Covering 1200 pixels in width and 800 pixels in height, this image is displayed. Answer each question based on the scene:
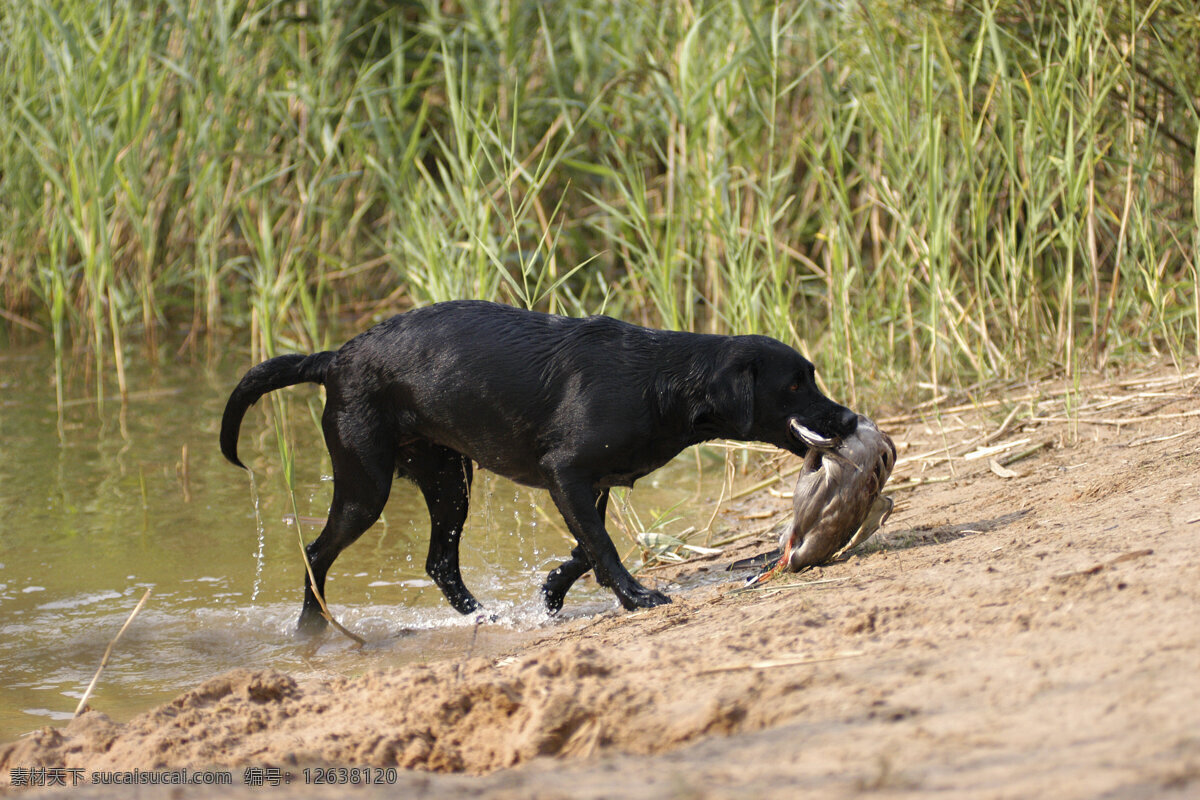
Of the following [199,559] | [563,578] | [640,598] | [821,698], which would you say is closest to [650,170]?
[199,559]

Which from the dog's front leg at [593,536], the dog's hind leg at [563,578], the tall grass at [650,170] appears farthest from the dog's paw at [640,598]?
the tall grass at [650,170]

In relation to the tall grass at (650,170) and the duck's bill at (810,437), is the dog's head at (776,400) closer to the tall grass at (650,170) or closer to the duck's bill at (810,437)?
the duck's bill at (810,437)

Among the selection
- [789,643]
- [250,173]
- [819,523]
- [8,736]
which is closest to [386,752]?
[789,643]

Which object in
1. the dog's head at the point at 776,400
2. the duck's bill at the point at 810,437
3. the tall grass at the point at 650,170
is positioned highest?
the tall grass at the point at 650,170

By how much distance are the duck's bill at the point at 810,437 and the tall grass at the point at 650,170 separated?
1215 mm

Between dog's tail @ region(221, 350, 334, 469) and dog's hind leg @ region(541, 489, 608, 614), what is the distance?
1.07 m

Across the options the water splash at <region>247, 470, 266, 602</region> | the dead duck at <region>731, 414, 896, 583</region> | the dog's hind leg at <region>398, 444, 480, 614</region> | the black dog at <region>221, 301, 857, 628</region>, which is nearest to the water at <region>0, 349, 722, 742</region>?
the water splash at <region>247, 470, 266, 602</region>

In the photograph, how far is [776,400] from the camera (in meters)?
3.85

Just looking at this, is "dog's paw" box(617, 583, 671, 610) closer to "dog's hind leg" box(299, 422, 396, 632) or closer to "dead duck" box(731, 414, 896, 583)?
"dead duck" box(731, 414, 896, 583)

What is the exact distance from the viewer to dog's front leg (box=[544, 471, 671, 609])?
3.75 metres

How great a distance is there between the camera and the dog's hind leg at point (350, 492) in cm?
406

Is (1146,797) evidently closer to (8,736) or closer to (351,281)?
(8,736)

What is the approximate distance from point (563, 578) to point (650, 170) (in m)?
4.79

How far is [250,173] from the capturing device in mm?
8188
